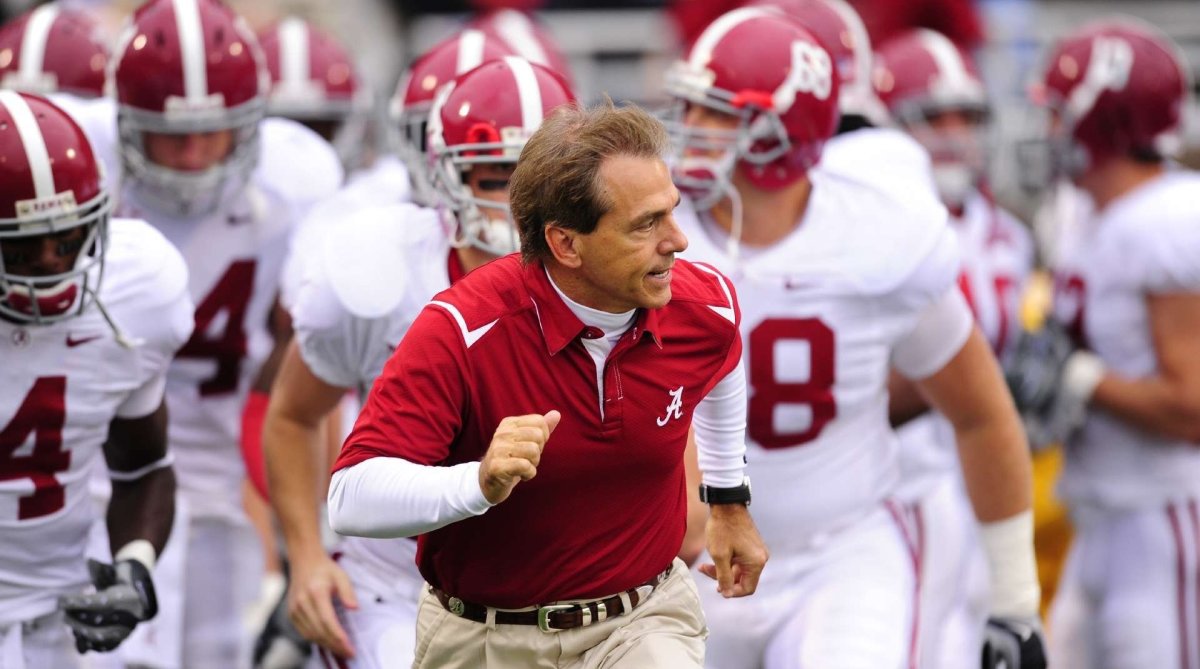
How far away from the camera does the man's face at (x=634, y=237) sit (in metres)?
→ 2.90

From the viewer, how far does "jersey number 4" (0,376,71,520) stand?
3.61 metres

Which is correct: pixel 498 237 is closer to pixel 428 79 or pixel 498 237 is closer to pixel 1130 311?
pixel 428 79

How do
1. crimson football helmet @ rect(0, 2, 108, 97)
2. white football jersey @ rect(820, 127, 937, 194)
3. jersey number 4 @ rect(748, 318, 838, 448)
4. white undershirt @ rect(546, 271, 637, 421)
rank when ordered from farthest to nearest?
crimson football helmet @ rect(0, 2, 108, 97)
white football jersey @ rect(820, 127, 937, 194)
jersey number 4 @ rect(748, 318, 838, 448)
white undershirt @ rect(546, 271, 637, 421)

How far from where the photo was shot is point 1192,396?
506 centimetres

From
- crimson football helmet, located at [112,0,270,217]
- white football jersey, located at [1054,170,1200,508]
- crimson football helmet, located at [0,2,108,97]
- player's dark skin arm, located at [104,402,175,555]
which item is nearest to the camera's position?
player's dark skin arm, located at [104,402,175,555]

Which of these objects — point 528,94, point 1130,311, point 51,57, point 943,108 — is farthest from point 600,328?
point 943,108

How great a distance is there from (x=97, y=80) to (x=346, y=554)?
233 cm

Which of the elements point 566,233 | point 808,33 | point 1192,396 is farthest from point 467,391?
point 1192,396

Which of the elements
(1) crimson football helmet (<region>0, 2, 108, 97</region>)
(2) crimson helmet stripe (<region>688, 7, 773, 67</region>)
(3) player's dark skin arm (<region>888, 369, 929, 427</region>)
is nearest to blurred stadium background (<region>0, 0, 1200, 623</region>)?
(1) crimson football helmet (<region>0, 2, 108, 97</region>)

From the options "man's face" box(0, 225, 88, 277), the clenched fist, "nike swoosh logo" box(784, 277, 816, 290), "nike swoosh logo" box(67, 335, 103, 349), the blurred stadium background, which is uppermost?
the clenched fist

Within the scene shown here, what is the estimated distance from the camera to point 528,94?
12.3ft

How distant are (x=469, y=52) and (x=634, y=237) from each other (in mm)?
1974

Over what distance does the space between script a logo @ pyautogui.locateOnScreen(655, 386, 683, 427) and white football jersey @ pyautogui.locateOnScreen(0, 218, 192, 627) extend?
127 centimetres

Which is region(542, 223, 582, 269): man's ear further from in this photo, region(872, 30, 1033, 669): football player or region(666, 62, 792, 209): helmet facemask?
region(872, 30, 1033, 669): football player
